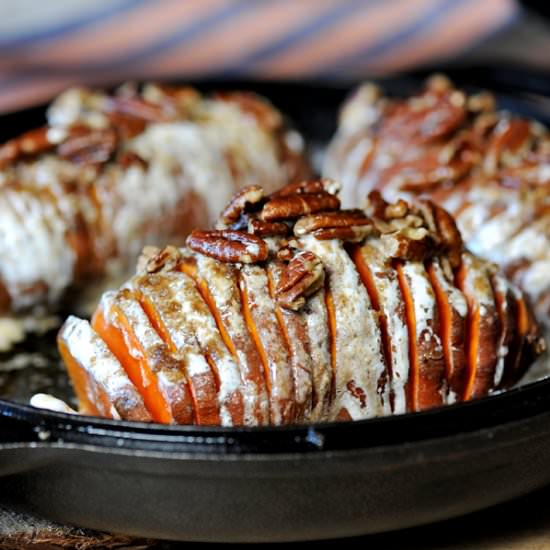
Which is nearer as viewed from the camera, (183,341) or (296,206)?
(183,341)

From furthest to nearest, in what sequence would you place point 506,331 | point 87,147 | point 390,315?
point 87,147 < point 506,331 < point 390,315

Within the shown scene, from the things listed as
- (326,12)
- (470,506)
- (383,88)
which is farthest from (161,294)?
(326,12)

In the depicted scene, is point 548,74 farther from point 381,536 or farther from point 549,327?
point 381,536

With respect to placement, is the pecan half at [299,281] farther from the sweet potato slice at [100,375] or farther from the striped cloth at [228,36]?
the striped cloth at [228,36]

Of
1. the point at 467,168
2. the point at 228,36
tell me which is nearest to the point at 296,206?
the point at 467,168

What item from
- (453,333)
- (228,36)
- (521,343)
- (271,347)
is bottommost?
(228,36)

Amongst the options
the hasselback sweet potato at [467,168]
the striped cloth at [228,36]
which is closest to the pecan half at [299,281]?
the hasselback sweet potato at [467,168]

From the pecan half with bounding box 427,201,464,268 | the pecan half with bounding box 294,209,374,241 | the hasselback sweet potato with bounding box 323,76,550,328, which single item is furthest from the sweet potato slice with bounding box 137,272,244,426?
the hasselback sweet potato with bounding box 323,76,550,328

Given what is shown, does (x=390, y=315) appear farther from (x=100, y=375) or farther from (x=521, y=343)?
(x=100, y=375)

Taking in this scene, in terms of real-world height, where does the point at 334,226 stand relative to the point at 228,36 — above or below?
above

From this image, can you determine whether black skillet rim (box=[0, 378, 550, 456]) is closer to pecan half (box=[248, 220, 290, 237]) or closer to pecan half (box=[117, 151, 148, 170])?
pecan half (box=[248, 220, 290, 237])
